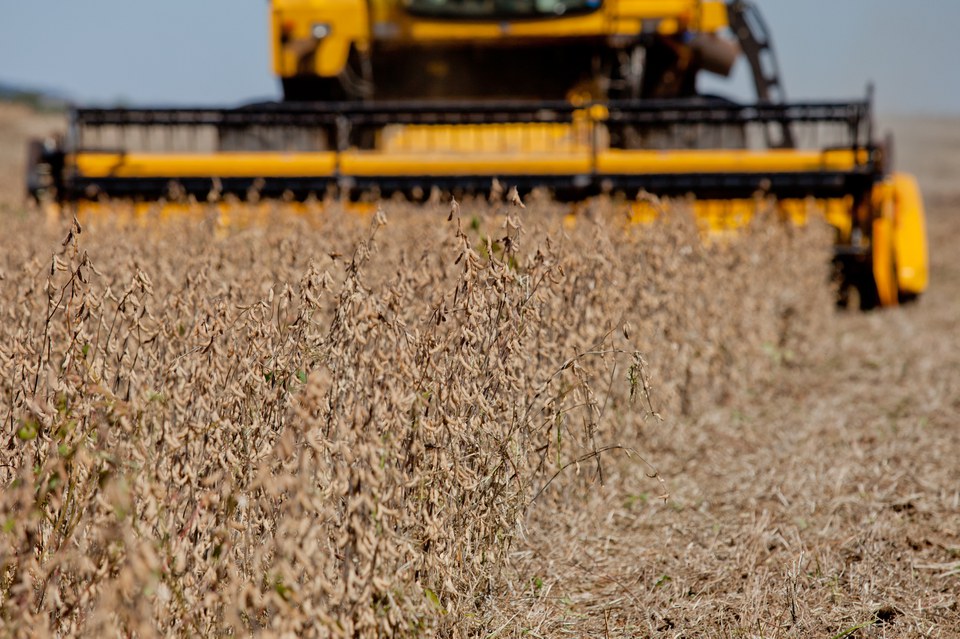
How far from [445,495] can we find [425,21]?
242 inches

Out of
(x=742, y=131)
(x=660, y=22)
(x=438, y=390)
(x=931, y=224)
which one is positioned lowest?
(x=931, y=224)

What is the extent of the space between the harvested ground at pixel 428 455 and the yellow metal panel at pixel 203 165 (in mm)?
1650

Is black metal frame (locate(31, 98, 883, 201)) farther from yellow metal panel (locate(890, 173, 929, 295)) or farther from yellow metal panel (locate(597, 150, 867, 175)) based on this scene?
yellow metal panel (locate(890, 173, 929, 295))

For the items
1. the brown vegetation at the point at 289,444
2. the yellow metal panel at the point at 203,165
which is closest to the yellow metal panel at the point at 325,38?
the yellow metal panel at the point at 203,165

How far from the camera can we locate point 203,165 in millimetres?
6562

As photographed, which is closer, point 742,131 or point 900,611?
point 900,611

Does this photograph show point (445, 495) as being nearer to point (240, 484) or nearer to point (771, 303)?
point (240, 484)

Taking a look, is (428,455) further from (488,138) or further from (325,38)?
(325,38)

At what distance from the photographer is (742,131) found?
7102mm

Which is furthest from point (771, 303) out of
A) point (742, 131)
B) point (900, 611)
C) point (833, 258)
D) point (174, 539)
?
point (174, 539)

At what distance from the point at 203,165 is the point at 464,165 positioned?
1.62 metres

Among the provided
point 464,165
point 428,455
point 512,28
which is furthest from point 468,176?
point 428,455

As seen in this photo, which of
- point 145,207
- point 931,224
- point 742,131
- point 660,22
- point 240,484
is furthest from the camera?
point 931,224

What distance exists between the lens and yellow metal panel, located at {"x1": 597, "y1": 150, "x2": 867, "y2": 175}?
6.56m
